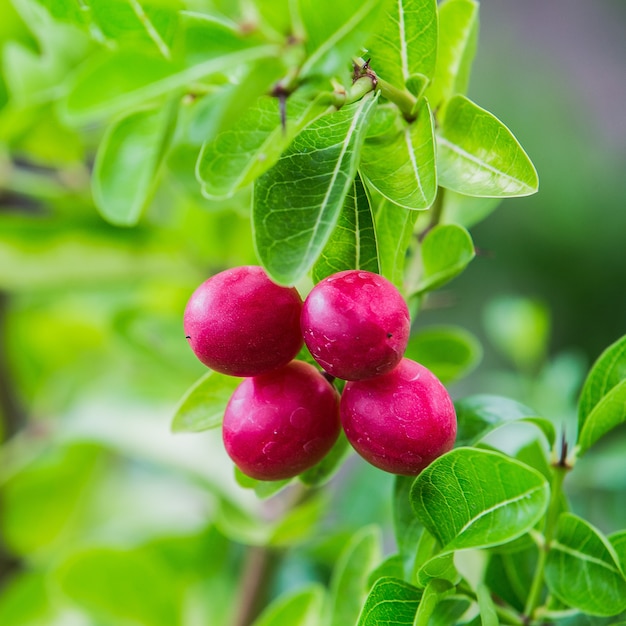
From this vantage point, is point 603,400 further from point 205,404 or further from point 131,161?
point 131,161

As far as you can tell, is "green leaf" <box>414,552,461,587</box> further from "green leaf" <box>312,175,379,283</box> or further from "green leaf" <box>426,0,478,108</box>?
"green leaf" <box>426,0,478,108</box>

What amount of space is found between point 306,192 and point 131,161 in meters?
0.18

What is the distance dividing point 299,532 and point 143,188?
0.41 m

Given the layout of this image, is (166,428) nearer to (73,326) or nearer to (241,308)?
(73,326)

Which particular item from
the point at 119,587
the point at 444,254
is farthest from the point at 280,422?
the point at 119,587

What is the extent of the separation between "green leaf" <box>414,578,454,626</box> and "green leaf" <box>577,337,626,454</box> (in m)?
0.11

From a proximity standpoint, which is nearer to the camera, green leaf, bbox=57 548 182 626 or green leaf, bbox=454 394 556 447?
green leaf, bbox=454 394 556 447

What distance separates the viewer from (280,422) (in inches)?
13.9

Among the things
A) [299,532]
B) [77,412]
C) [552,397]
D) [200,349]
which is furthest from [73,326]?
[200,349]

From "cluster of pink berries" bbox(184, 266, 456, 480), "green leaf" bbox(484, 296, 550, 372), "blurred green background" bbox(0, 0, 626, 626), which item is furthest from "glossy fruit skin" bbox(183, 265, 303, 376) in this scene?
"green leaf" bbox(484, 296, 550, 372)

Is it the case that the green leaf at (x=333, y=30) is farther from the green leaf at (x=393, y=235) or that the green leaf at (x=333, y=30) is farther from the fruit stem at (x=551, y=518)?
the fruit stem at (x=551, y=518)

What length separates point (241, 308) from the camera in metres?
0.34

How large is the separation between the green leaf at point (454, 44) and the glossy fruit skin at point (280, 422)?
19 centimetres

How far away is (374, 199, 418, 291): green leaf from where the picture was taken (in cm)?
37
